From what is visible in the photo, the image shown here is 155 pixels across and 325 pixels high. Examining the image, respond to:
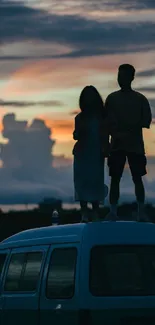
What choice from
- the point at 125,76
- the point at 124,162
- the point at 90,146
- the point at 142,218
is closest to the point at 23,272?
the point at 142,218

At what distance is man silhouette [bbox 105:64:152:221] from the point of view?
50.5 ft

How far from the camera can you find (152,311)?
524 inches

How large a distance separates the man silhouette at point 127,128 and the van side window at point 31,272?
3.85 feet

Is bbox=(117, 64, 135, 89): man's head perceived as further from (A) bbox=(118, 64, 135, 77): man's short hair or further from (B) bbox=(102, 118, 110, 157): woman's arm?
(B) bbox=(102, 118, 110, 157): woman's arm

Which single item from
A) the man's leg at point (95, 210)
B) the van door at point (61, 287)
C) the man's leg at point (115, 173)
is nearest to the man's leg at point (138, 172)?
the man's leg at point (115, 173)

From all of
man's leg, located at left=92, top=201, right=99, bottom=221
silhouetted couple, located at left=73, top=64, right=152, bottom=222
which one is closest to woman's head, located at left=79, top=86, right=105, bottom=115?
silhouetted couple, located at left=73, top=64, right=152, bottom=222

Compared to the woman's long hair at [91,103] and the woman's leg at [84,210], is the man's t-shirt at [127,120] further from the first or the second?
the woman's leg at [84,210]

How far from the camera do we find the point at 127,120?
50.6 ft

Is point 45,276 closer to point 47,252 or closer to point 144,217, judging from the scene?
point 47,252

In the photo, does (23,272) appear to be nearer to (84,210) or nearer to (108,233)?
(84,210)

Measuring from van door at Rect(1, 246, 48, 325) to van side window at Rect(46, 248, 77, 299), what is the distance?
0.79 ft

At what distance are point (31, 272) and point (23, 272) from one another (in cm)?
28

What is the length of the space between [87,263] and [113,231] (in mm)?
490

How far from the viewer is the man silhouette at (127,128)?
15.4 meters
